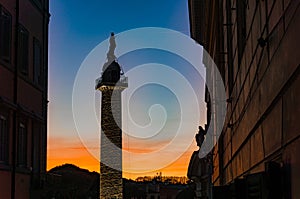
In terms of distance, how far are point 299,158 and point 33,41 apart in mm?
13855

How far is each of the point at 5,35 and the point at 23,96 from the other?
2133 mm

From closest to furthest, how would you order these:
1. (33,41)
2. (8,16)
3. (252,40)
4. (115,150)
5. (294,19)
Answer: (294,19) → (252,40) → (8,16) → (33,41) → (115,150)

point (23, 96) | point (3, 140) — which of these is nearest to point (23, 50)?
point (23, 96)

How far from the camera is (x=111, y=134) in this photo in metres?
49.2

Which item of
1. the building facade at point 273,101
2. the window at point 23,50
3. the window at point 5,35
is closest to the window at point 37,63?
the window at point 23,50

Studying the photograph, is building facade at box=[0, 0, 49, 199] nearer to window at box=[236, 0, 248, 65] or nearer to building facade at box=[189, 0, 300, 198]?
window at box=[236, 0, 248, 65]

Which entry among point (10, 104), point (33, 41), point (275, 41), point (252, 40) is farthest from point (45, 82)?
point (275, 41)

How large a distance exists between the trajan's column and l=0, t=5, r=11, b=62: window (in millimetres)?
35388

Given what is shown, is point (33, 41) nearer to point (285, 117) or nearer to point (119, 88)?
point (285, 117)

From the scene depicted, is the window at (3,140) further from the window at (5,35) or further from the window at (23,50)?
the window at (23,50)

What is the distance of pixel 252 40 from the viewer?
4988mm

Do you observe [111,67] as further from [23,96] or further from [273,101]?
[273,101]

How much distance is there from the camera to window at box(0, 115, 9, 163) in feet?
42.0

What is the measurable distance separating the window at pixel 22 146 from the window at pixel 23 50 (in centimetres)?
129
